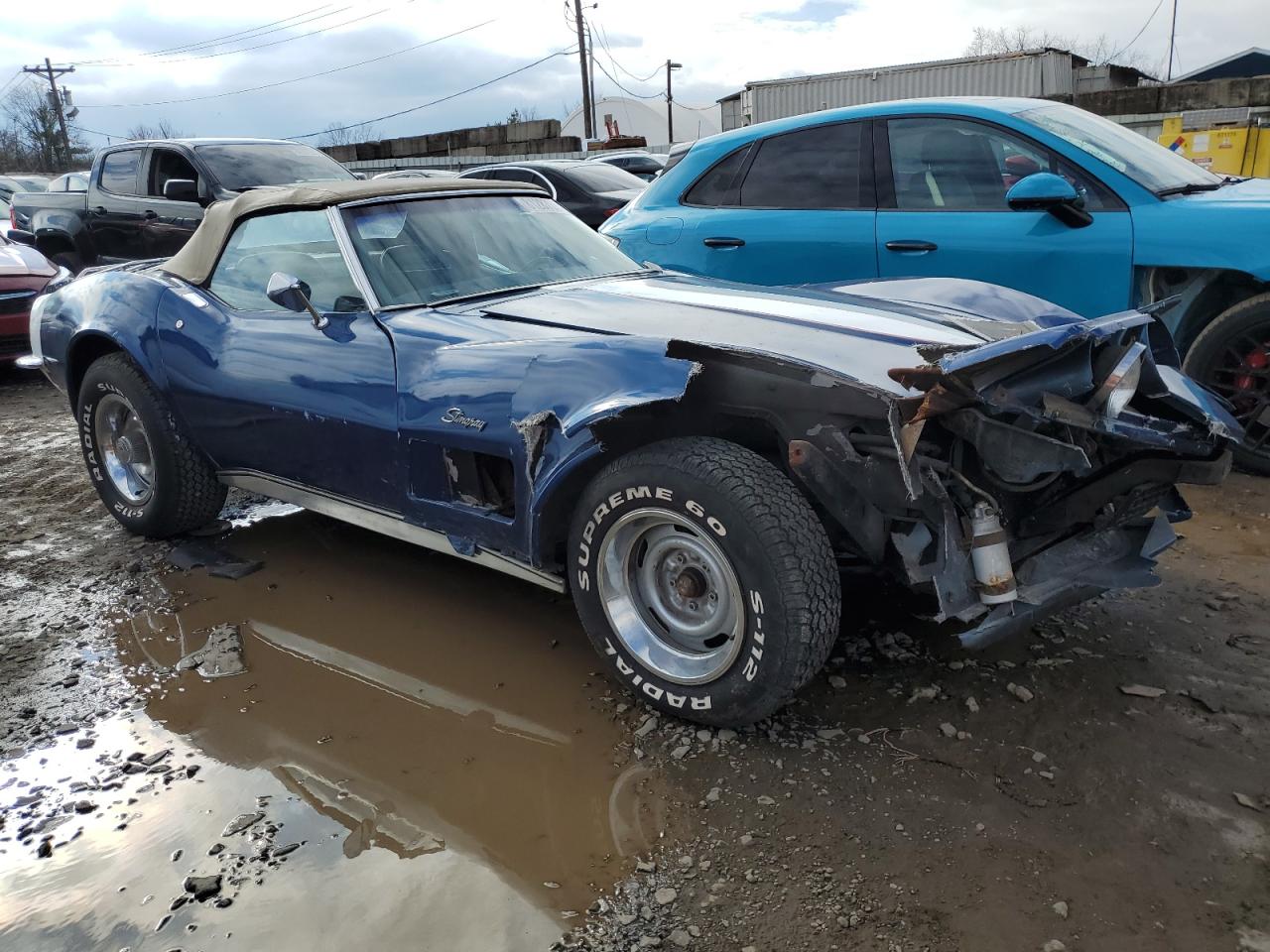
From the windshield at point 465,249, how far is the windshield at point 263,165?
5416mm

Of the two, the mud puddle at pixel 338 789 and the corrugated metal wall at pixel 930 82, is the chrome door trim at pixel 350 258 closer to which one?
the mud puddle at pixel 338 789

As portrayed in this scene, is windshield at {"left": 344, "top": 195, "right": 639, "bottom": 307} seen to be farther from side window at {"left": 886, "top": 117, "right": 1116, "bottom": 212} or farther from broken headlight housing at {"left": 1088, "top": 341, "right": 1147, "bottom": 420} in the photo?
broken headlight housing at {"left": 1088, "top": 341, "right": 1147, "bottom": 420}

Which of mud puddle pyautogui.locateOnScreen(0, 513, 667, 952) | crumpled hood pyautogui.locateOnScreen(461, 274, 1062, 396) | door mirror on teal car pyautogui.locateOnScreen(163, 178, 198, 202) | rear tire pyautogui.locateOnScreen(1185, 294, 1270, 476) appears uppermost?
door mirror on teal car pyautogui.locateOnScreen(163, 178, 198, 202)

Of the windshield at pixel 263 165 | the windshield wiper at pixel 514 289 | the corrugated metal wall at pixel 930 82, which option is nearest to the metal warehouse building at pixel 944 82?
→ the corrugated metal wall at pixel 930 82

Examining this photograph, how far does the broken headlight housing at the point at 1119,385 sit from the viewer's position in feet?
8.52

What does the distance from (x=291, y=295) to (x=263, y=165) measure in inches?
241

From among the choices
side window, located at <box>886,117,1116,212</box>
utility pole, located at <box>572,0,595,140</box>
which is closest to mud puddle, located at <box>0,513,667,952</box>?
side window, located at <box>886,117,1116,212</box>

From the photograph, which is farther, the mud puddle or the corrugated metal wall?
the corrugated metal wall

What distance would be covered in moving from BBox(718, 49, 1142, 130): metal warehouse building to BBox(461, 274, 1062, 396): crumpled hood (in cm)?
1939

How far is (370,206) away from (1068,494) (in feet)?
8.83

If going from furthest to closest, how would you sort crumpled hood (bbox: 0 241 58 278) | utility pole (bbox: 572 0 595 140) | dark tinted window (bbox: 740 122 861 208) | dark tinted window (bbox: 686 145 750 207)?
utility pole (bbox: 572 0 595 140) < crumpled hood (bbox: 0 241 58 278) < dark tinted window (bbox: 686 145 750 207) < dark tinted window (bbox: 740 122 861 208)

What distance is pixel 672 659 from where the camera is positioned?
2822mm

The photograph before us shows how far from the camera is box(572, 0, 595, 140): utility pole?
3512cm

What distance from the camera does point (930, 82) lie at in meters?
22.4
